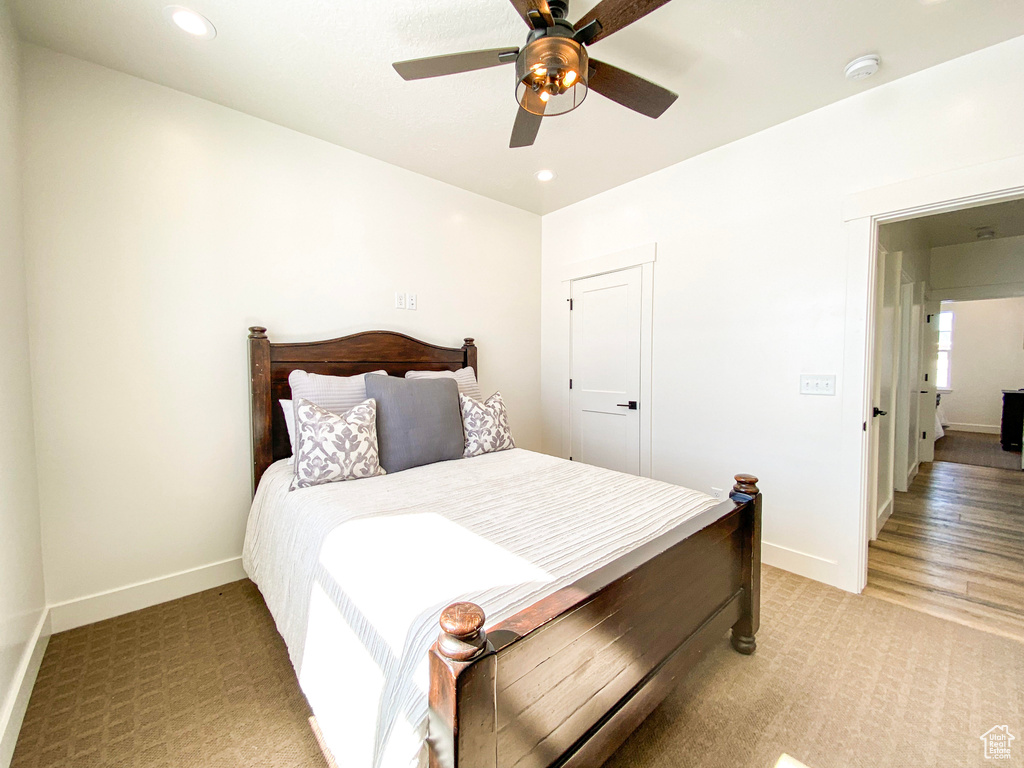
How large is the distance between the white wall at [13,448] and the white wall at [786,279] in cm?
326

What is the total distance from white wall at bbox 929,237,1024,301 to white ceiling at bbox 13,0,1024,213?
161 inches

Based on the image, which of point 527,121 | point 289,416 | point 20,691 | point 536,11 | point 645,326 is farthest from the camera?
point 645,326

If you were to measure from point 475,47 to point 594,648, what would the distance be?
7.67ft

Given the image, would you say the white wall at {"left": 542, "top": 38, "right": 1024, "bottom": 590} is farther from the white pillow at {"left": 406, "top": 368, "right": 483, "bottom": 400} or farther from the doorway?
the white pillow at {"left": 406, "top": 368, "right": 483, "bottom": 400}

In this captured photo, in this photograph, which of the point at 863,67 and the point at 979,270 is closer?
the point at 863,67

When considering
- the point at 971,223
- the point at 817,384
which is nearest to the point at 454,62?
the point at 817,384

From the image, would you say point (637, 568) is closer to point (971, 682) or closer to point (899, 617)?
point (971, 682)

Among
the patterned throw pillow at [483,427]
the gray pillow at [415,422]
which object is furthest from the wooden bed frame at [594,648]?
the patterned throw pillow at [483,427]

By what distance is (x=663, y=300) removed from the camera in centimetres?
301

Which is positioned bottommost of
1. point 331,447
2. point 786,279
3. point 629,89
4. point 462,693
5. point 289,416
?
point 462,693

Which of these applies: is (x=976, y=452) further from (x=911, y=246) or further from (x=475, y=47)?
(x=475, y=47)

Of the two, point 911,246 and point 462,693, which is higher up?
point 911,246

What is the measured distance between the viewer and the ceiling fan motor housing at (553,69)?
134cm

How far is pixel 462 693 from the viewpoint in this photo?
2.45ft
